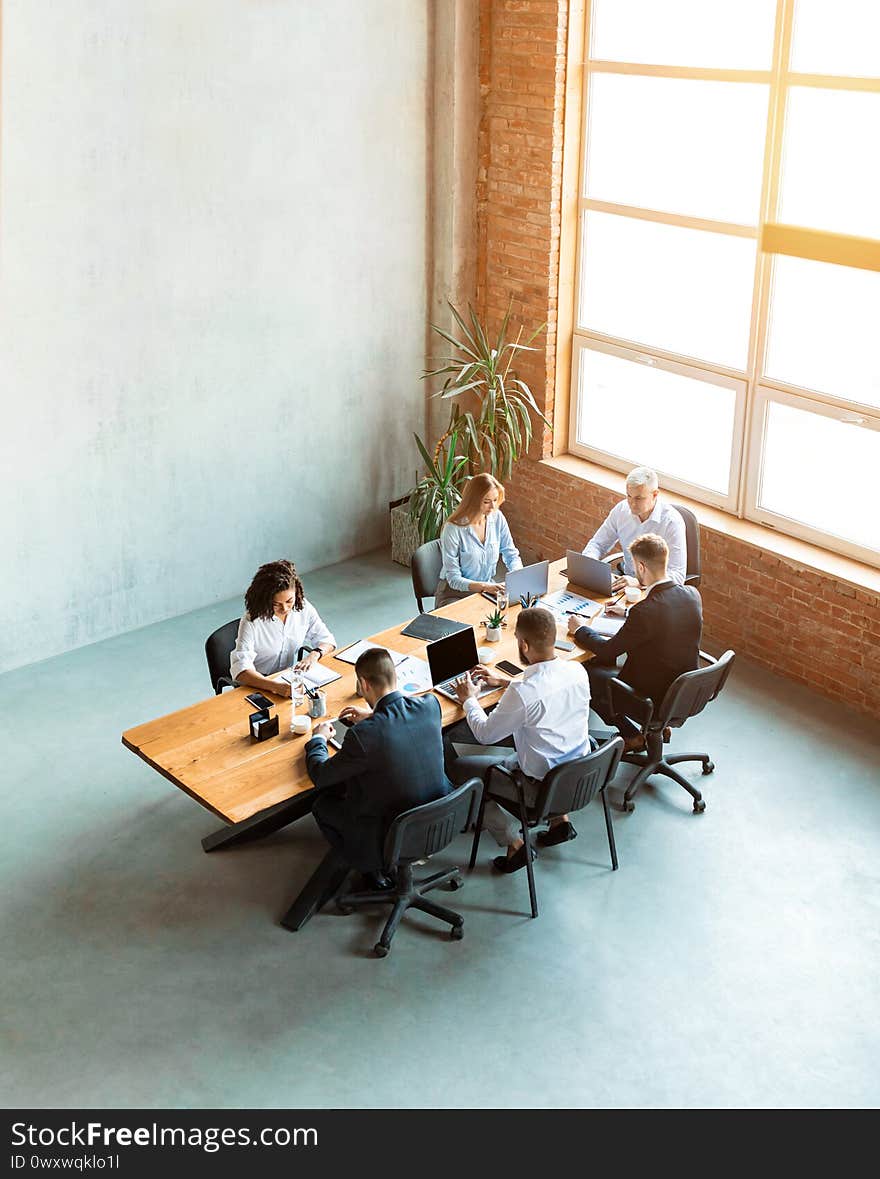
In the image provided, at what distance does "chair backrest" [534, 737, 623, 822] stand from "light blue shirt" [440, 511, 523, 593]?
1.85m

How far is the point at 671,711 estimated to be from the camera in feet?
20.5

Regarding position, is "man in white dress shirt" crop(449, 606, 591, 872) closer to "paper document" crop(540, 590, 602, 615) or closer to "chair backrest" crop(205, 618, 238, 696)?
"paper document" crop(540, 590, 602, 615)

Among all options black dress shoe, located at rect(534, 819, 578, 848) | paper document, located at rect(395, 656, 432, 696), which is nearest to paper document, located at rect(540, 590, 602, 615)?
paper document, located at rect(395, 656, 432, 696)

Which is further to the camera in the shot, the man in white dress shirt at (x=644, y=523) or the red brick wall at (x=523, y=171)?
the red brick wall at (x=523, y=171)

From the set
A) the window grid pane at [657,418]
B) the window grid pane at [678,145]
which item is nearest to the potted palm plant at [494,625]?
the window grid pane at [657,418]

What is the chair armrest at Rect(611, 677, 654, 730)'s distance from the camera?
6402 mm

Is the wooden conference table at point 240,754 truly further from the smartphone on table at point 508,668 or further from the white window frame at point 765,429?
the white window frame at point 765,429

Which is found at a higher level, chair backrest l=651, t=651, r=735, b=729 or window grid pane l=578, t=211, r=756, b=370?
window grid pane l=578, t=211, r=756, b=370

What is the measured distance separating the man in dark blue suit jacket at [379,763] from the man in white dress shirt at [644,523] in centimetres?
222

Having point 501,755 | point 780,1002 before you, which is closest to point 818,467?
point 501,755

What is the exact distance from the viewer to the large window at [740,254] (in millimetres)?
7152

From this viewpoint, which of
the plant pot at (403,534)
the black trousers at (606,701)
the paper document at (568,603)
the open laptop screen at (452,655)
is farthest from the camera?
the plant pot at (403,534)

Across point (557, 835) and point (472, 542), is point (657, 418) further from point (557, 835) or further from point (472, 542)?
point (557, 835)

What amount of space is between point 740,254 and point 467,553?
2.53 meters
